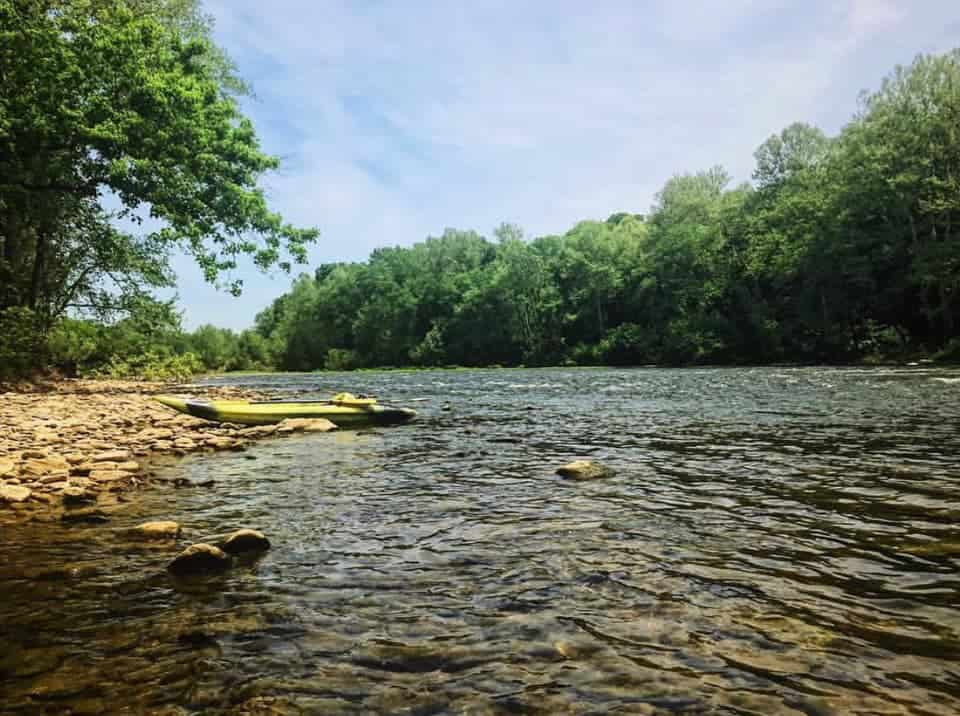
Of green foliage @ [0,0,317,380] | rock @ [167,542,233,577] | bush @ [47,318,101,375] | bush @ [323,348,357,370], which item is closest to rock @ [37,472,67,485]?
rock @ [167,542,233,577]

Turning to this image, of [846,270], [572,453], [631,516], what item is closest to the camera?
[631,516]

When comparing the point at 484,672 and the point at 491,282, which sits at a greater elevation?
the point at 491,282

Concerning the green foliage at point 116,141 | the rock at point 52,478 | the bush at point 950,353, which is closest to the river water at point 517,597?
the rock at point 52,478

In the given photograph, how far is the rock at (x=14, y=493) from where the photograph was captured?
6971mm

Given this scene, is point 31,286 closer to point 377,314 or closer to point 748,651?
point 748,651

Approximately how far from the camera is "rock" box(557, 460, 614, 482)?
28.1 ft

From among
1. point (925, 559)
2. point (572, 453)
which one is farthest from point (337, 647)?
point (572, 453)

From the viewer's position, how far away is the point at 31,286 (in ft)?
78.7

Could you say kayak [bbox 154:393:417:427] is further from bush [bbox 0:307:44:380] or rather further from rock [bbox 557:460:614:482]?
bush [bbox 0:307:44:380]

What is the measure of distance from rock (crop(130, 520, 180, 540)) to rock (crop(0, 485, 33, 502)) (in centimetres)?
219

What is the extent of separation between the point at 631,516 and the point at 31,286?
2693 centimetres

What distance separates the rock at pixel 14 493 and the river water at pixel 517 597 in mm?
806

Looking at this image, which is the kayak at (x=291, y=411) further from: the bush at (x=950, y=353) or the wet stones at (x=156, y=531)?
the bush at (x=950, y=353)

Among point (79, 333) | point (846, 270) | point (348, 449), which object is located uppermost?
point (846, 270)
